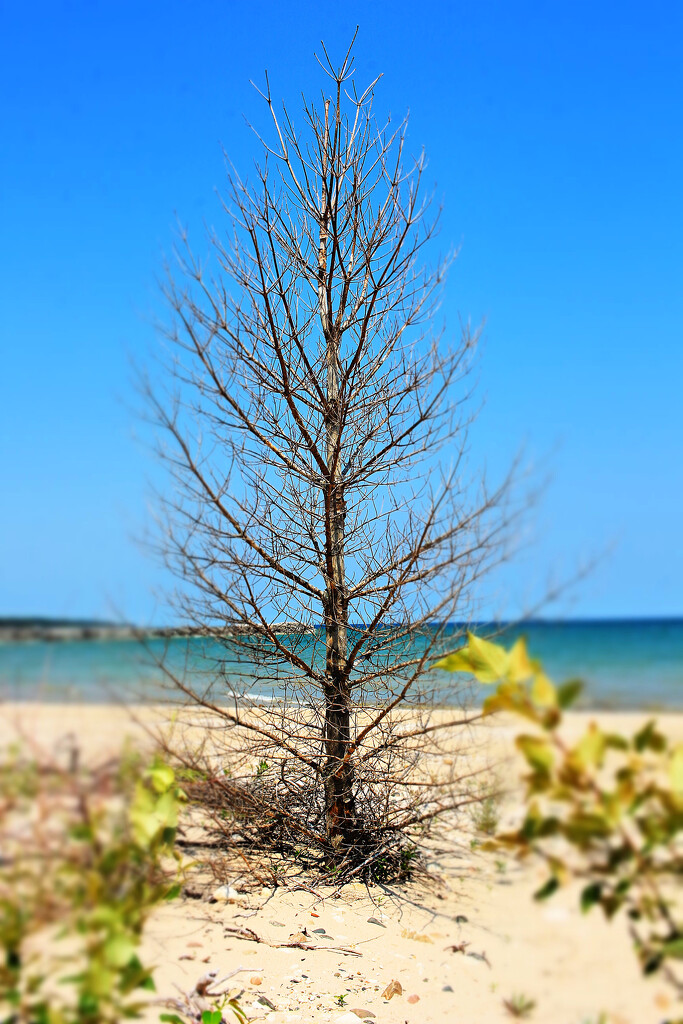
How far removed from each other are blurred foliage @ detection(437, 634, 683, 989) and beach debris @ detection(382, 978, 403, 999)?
→ 2.48m

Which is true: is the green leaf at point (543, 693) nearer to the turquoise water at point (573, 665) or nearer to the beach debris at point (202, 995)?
the turquoise water at point (573, 665)

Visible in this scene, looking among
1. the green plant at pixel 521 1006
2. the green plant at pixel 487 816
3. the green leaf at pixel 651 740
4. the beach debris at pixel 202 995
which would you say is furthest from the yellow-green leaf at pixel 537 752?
the green plant at pixel 487 816

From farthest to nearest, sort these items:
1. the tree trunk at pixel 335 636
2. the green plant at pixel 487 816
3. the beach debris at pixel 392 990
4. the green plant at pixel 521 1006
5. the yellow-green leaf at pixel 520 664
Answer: the tree trunk at pixel 335 636, the green plant at pixel 487 816, the beach debris at pixel 392 990, the green plant at pixel 521 1006, the yellow-green leaf at pixel 520 664

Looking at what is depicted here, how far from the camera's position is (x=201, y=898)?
13.0ft

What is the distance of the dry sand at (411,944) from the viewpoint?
115 centimetres

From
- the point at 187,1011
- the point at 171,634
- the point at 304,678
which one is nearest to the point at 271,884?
the point at 304,678

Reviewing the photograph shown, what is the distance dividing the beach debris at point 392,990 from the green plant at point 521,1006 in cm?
196

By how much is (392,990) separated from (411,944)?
50cm

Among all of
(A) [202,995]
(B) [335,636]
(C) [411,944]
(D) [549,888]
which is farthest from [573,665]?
(B) [335,636]

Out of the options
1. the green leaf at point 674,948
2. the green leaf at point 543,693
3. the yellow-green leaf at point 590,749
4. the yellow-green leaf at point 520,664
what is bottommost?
the green leaf at point 674,948

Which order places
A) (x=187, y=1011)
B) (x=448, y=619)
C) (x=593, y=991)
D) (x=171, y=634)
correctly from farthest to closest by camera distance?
1. (x=448, y=619)
2. (x=171, y=634)
3. (x=187, y=1011)
4. (x=593, y=991)

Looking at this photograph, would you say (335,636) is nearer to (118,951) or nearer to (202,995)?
(202,995)

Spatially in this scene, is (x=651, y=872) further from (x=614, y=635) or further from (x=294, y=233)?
(x=294, y=233)

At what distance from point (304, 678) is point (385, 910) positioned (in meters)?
1.29
